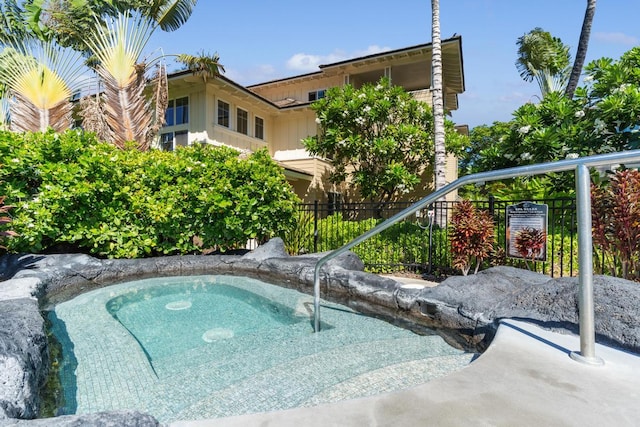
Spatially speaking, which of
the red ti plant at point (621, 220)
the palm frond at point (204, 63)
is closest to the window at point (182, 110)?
the palm frond at point (204, 63)

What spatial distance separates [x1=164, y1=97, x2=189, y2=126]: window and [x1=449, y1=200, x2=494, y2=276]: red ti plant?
41.9 ft

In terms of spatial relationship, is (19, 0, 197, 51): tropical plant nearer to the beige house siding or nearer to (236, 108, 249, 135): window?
(236, 108, 249, 135): window

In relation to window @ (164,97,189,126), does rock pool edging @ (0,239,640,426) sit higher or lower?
lower

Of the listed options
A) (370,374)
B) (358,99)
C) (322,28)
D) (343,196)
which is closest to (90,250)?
(370,374)

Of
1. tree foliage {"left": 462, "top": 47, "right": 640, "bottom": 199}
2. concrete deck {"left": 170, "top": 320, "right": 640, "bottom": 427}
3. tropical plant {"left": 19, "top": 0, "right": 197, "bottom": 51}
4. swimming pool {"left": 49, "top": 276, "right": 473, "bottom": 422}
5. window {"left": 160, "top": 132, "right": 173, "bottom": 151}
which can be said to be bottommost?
swimming pool {"left": 49, "top": 276, "right": 473, "bottom": 422}

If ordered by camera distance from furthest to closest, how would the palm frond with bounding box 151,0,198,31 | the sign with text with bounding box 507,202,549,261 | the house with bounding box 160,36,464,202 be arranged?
the house with bounding box 160,36,464,202, the palm frond with bounding box 151,0,198,31, the sign with text with bounding box 507,202,549,261

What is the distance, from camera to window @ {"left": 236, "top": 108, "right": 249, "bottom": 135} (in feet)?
55.1

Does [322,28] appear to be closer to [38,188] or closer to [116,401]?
[38,188]

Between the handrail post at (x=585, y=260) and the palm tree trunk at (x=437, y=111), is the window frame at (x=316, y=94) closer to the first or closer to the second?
the palm tree trunk at (x=437, y=111)

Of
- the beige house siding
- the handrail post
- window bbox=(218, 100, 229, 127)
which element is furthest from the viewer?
the beige house siding

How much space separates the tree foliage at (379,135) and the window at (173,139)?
578 centimetres

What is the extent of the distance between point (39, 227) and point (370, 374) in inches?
250

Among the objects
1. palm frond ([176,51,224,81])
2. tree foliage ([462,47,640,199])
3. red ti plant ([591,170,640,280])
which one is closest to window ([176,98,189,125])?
palm frond ([176,51,224,81])

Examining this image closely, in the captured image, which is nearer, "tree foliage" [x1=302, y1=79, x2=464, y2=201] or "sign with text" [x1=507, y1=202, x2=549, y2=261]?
"sign with text" [x1=507, y1=202, x2=549, y2=261]
